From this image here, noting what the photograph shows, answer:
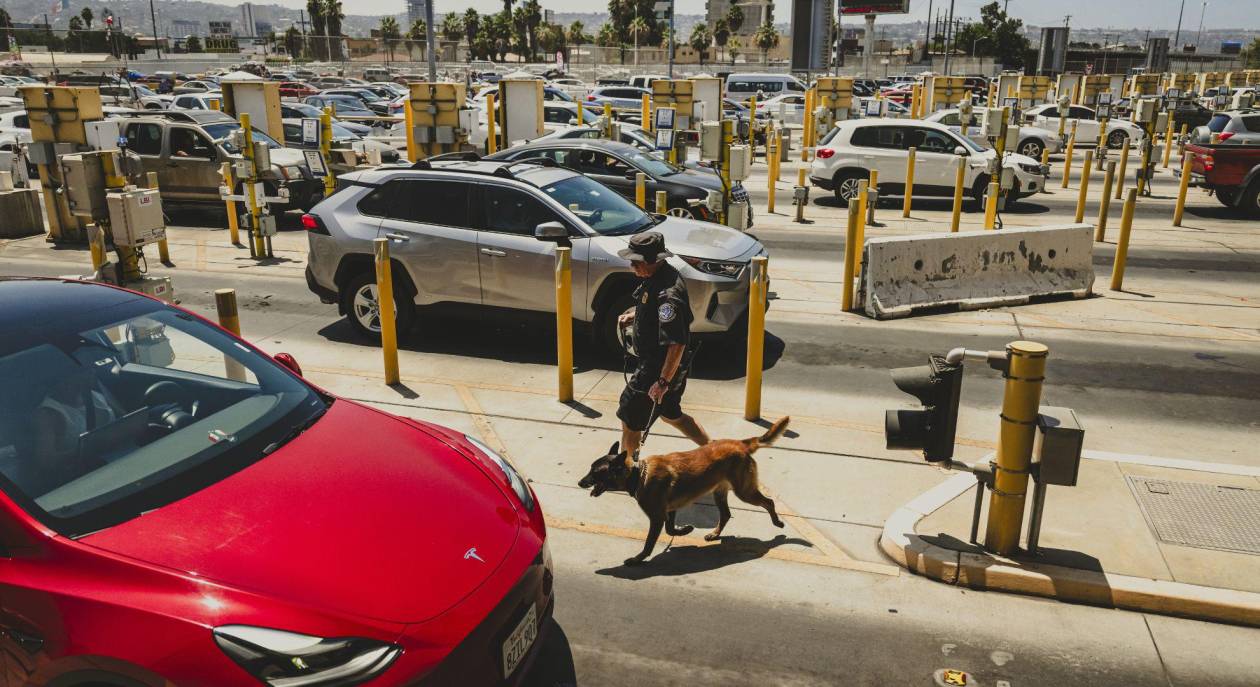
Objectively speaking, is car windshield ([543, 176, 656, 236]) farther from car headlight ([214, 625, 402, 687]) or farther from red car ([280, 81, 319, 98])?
red car ([280, 81, 319, 98])

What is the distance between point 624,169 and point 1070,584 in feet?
35.7

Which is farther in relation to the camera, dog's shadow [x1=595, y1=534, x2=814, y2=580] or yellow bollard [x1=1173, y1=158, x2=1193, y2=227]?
yellow bollard [x1=1173, y1=158, x2=1193, y2=227]

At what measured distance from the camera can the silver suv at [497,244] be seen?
27.6ft

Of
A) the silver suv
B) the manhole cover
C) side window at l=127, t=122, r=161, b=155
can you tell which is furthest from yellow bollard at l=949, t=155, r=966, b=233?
side window at l=127, t=122, r=161, b=155

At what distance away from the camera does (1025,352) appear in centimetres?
466

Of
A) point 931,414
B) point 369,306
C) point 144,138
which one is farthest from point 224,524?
point 144,138

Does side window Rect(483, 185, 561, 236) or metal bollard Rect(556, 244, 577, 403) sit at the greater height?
side window Rect(483, 185, 561, 236)

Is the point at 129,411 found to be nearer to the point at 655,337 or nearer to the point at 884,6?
the point at 655,337

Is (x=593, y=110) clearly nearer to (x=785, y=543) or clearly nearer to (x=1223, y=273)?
(x=1223, y=273)

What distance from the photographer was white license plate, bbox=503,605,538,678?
342 centimetres

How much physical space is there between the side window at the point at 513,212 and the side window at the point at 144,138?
35.8ft

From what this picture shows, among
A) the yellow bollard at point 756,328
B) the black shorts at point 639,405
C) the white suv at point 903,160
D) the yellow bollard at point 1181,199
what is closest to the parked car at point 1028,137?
the white suv at point 903,160

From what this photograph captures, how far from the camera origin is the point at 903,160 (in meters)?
18.5

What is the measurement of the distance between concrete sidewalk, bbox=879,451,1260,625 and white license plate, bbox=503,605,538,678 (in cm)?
253
